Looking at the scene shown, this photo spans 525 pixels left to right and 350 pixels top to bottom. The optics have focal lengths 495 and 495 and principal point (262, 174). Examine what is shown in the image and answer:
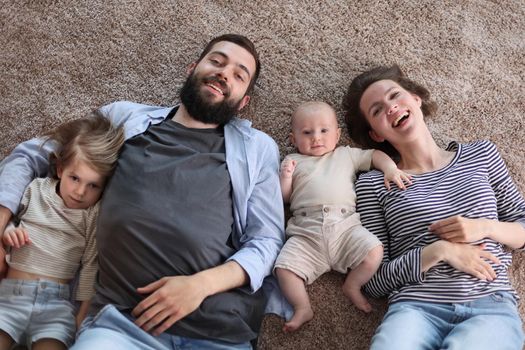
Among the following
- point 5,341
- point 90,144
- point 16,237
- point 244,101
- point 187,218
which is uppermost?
point 244,101

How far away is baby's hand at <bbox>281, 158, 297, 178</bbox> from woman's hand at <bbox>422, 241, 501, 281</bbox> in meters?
0.46

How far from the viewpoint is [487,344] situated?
1.19 metres

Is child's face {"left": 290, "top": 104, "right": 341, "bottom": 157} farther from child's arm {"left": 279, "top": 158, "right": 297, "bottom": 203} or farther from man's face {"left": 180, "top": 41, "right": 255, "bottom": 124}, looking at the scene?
man's face {"left": 180, "top": 41, "right": 255, "bottom": 124}

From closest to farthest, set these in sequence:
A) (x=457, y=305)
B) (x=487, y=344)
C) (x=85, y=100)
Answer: (x=487, y=344), (x=457, y=305), (x=85, y=100)

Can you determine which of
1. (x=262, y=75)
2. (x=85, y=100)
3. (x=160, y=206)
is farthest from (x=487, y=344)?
(x=85, y=100)

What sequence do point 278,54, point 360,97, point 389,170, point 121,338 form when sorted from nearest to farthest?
1. point 121,338
2. point 389,170
3. point 360,97
4. point 278,54

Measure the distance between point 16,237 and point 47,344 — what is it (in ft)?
0.98

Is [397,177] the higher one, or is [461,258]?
[397,177]

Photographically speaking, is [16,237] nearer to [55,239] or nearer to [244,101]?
[55,239]

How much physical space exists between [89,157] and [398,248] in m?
0.94

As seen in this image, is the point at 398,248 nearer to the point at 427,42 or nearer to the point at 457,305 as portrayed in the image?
the point at 457,305

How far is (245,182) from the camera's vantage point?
1.48 metres

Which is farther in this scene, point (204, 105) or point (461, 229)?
point (204, 105)

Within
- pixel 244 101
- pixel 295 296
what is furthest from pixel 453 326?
pixel 244 101
